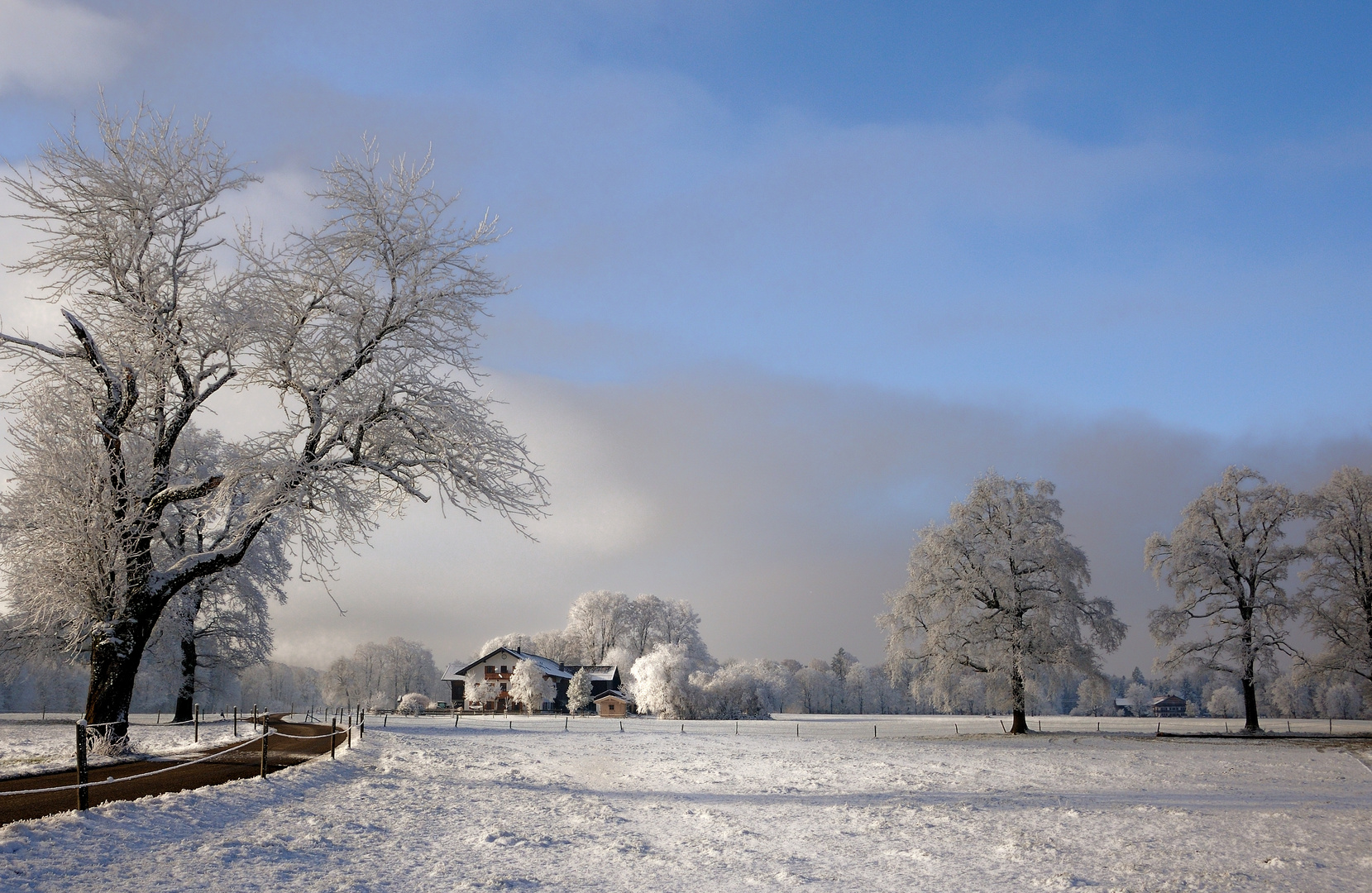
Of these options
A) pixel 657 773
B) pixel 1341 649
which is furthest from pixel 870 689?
pixel 657 773

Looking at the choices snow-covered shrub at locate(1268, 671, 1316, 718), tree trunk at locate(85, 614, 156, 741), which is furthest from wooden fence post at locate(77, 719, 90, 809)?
snow-covered shrub at locate(1268, 671, 1316, 718)

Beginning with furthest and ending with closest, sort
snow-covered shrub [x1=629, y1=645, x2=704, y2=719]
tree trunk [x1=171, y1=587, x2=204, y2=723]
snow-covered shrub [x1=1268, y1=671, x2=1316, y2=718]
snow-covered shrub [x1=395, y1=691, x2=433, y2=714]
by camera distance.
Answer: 1. snow-covered shrub [x1=1268, y1=671, x2=1316, y2=718]
2. snow-covered shrub [x1=395, y1=691, x2=433, y2=714]
3. snow-covered shrub [x1=629, y1=645, x2=704, y2=719]
4. tree trunk [x1=171, y1=587, x2=204, y2=723]

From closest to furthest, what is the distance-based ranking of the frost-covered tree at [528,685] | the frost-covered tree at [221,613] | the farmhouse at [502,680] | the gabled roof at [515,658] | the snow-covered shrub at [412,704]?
the frost-covered tree at [221,613]
the snow-covered shrub at [412,704]
the frost-covered tree at [528,685]
the farmhouse at [502,680]
the gabled roof at [515,658]

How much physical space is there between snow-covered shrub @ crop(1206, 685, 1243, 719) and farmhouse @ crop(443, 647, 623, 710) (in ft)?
290

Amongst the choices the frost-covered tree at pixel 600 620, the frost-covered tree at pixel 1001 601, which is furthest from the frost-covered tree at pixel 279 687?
the frost-covered tree at pixel 1001 601

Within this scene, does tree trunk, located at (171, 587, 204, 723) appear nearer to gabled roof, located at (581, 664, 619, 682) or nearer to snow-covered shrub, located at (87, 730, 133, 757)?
snow-covered shrub, located at (87, 730, 133, 757)

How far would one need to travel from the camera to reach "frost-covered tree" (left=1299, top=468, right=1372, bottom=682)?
39.2 meters

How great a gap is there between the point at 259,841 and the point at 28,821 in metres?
2.57

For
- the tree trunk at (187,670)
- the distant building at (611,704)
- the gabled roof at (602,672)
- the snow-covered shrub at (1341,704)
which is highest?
the tree trunk at (187,670)

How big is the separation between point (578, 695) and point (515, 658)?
417 inches

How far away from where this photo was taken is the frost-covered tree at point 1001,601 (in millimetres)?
38250

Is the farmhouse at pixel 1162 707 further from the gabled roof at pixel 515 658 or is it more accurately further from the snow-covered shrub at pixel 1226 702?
the gabled roof at pixel 515 658

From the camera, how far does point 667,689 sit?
74.9m

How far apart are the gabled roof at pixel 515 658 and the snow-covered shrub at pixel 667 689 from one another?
1397 cm
